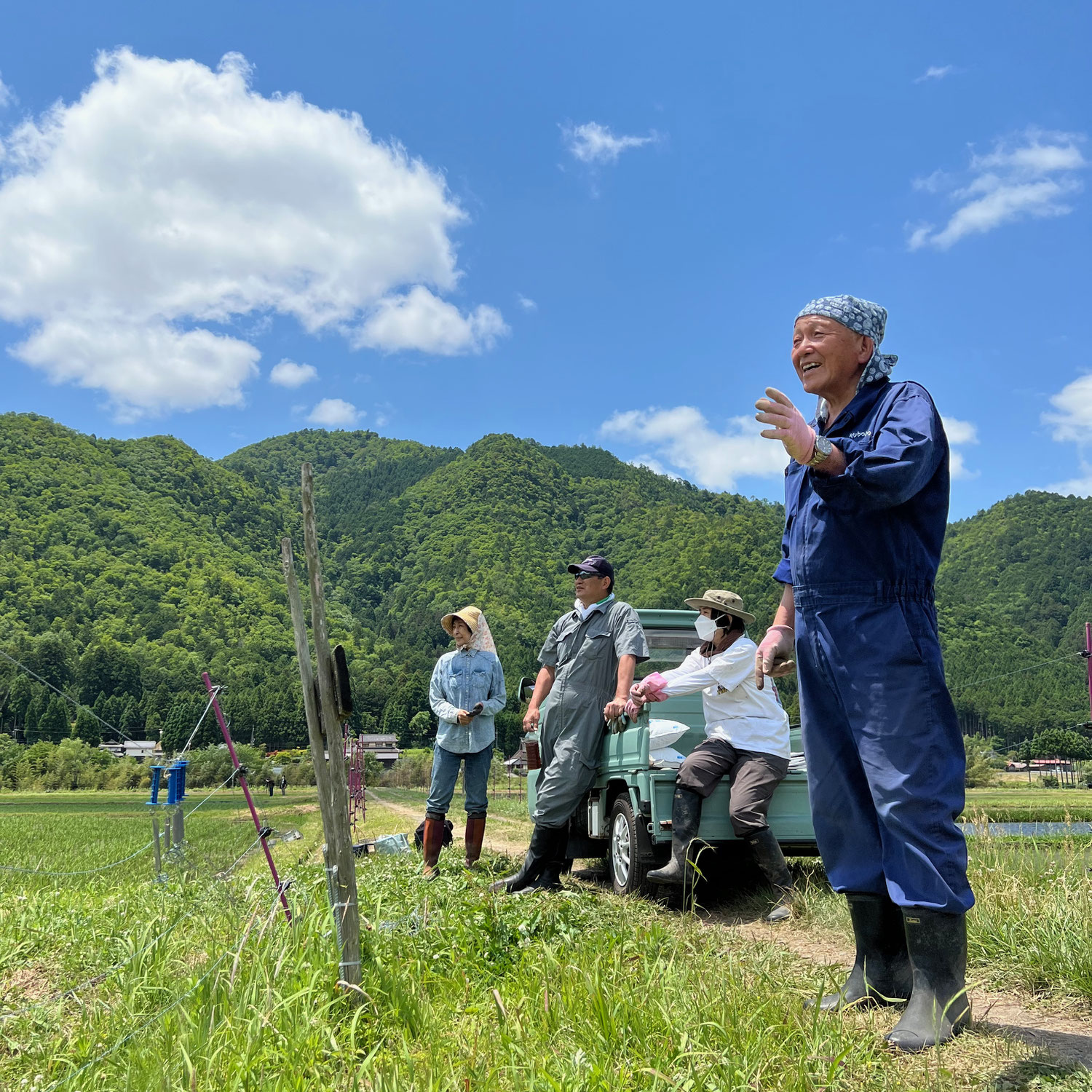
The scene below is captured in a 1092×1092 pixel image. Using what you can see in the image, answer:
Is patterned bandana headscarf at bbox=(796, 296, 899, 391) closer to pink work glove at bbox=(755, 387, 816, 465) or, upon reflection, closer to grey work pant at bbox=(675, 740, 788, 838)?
pink work glove at bbox=(755, 387, 816, 465)

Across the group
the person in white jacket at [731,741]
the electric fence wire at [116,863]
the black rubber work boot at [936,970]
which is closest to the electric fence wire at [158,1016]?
the electric fence wire at [116,863]

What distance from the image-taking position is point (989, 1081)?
2502 mm

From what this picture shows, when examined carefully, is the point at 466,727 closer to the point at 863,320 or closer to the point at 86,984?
the point at 86,984

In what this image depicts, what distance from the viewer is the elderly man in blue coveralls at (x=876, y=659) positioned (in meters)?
2.82

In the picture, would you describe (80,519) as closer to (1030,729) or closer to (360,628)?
(360,628)

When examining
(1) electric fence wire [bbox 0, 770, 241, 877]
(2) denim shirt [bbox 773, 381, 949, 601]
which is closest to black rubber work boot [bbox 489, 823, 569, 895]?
(1) electric fence wire [bbox 0, 770, 241, 877]

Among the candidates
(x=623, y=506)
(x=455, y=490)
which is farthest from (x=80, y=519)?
(x=623, y=506)

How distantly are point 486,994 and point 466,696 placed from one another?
14.3 ft

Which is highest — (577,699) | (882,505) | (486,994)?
(882,505)

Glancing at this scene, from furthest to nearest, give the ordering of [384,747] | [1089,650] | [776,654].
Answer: [384,747] → [1089,650] → [776,654]

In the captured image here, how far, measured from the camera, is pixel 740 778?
575 centimetres

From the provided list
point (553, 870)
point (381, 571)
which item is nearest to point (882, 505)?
point (553, 870)

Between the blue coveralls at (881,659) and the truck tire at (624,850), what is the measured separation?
2865mm

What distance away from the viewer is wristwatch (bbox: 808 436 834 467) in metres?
2.84
